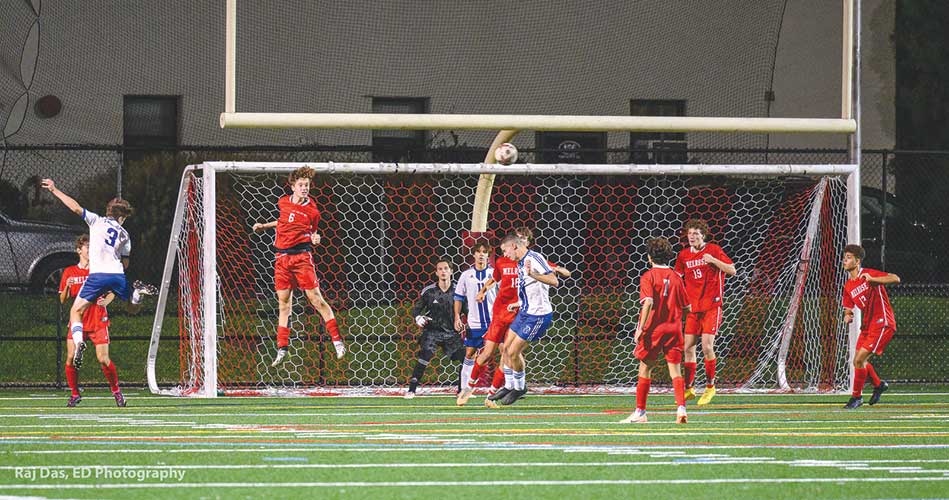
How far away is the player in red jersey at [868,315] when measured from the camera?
13297mm

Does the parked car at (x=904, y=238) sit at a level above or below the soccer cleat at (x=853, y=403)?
above

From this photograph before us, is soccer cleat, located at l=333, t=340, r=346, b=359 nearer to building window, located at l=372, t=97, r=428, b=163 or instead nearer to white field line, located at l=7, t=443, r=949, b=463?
building window, located at l=372, t=97, r=428, b=163

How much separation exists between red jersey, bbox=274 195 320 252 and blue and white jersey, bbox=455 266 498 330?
1549 mm

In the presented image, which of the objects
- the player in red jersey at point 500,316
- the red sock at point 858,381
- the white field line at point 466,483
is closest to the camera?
the white field line at point 466,483

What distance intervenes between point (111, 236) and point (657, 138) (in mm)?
7508

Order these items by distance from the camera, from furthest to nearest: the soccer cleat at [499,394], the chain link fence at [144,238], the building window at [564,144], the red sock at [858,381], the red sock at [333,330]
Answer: the chain link fence at [144,238]
the building window at [564,144]
the red sock at [333,330]
the red sock at [858,381]
the soccer cleat at [499,394]

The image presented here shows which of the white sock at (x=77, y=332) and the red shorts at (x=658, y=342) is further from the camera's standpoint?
the white sock at (x=77, y=332)

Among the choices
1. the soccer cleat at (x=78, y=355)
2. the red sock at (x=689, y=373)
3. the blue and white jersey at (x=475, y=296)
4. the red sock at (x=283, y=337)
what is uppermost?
the blue and white jersey at (x=475, y=296)

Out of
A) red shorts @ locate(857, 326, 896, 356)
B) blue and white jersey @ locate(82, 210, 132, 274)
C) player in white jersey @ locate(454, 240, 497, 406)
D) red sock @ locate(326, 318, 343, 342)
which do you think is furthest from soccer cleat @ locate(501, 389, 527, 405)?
blue and white jersey @ locate(82, 210, 132, 274)

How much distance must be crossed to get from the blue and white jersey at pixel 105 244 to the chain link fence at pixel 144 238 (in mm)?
2420

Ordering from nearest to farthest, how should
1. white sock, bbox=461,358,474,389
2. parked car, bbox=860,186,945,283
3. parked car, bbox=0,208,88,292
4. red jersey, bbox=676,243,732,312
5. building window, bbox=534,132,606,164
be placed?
1. white sock, bbox=461,358,474,389
2. red jersey, bbox=676,243,732,312
3. building window, bbox=534,132,606,164
4. parked car, bbox=0,208,88,292
5. parked car, bbox=860,186,945,283

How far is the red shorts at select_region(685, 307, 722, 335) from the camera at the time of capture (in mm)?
14422

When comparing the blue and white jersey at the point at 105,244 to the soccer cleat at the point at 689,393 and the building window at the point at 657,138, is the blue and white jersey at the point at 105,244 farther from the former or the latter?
the building window at the point at 657,138

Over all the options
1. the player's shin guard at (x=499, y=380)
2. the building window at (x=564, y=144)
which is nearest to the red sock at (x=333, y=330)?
the player's shin guard at (x=499, y=380)
